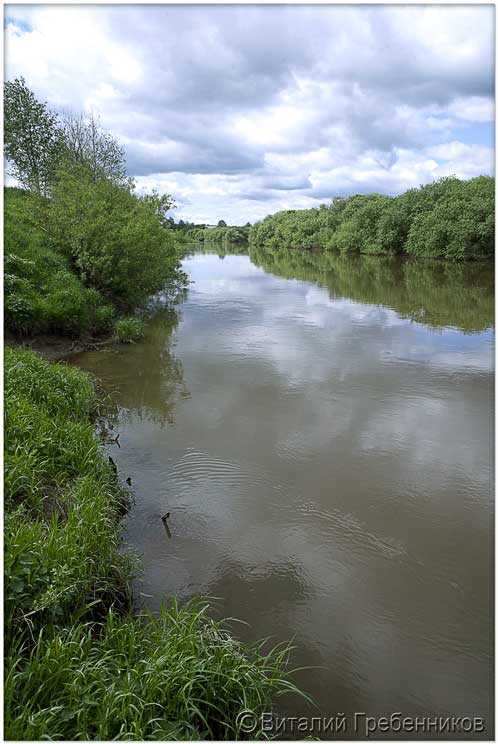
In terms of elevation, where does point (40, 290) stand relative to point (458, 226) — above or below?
below

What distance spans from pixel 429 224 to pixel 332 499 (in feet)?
184

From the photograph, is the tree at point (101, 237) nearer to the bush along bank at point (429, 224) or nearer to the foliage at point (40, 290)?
the foliage at point (40, 290)

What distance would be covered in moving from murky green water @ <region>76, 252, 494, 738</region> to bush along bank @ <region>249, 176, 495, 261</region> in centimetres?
3994

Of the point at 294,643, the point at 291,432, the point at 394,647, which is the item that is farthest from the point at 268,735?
the point at 291,432

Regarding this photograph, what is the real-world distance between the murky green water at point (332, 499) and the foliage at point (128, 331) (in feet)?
1.74

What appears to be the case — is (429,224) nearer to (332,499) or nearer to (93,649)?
(332,499)

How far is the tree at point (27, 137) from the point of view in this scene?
29.9 m

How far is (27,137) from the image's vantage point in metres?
30.8

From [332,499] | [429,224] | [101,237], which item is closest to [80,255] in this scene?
[101,237]

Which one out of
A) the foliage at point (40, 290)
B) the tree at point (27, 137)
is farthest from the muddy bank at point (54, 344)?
the tree at point (27, 137)

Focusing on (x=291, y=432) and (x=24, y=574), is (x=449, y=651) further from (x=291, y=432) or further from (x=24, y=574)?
(x=291, y=432)

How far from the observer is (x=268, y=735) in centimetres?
432

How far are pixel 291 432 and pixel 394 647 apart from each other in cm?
550

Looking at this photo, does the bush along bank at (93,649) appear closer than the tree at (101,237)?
Yes
